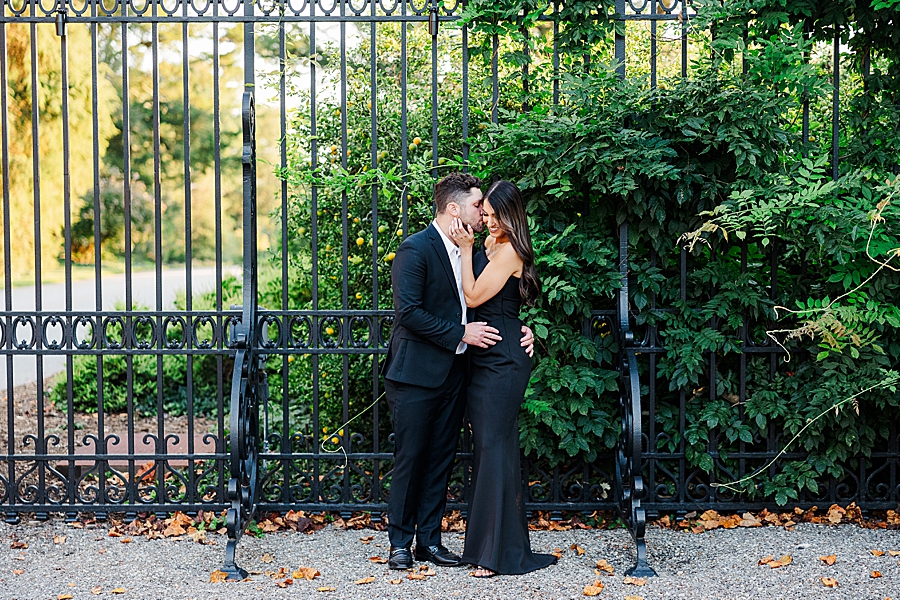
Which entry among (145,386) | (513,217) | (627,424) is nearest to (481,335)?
(513,217)

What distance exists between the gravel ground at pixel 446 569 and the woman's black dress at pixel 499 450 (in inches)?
5.5

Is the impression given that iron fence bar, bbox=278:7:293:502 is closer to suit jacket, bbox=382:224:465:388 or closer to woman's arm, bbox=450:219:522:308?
suit jacket, bbox=382:224:465:388

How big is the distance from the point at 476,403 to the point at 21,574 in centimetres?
246

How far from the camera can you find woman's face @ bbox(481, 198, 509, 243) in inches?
171

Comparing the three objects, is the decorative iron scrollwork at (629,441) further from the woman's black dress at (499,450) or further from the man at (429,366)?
the man at (429,366)

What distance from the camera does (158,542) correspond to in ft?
15.9

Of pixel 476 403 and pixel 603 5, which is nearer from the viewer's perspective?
pixel 476 403

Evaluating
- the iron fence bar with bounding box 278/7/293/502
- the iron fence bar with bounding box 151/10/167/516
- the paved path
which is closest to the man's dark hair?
the iron fence bar with bounding box 278/7/293/502

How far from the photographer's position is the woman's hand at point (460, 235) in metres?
4.30

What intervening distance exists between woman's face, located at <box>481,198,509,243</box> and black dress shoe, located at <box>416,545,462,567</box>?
5.36 feet

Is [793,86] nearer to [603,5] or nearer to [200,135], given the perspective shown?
[603,5]

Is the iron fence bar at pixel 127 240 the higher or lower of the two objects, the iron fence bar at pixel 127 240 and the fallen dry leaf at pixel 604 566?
the higher

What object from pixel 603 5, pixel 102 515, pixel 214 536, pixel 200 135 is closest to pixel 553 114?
pixel 603 5

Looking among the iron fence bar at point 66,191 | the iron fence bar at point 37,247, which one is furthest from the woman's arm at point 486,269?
the iron fence bar at point 37,247
